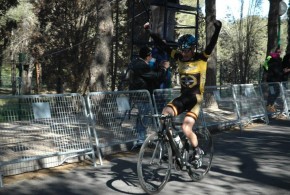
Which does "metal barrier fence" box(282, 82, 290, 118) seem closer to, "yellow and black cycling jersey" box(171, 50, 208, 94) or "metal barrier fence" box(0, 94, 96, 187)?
"yellow and black cycling jersey" box(171, 50, 208, 94)

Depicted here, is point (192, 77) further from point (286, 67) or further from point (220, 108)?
point (286, 67)

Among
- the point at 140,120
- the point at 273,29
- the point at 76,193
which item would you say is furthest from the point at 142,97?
the point at 273,29

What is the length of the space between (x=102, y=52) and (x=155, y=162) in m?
5.77

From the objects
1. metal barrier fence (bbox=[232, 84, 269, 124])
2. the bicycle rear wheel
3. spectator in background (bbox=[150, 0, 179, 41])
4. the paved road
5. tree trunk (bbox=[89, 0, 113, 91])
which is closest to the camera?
the paved road

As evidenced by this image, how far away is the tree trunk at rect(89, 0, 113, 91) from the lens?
1078 cm

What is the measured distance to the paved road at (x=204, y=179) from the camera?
19.1 ft

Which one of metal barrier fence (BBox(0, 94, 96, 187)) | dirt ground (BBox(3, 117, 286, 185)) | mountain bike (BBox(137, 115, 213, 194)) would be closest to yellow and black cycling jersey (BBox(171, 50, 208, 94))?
mountain bike (BBox(137, 115, 213, 194))

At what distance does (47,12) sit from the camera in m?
21.1

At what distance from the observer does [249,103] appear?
41.3ft

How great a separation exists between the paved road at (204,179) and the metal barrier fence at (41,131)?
0.41 m

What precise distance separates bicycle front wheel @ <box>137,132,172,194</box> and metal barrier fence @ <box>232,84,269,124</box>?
6653mm

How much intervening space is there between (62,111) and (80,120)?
43 centimetres

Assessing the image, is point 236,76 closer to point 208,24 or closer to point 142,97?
point 208,24

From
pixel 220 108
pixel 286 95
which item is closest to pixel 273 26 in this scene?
pixel 286 95
